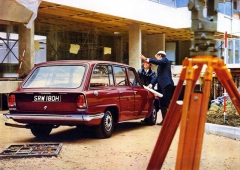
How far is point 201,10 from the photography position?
219cm

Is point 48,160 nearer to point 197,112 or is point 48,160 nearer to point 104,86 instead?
point 104,86

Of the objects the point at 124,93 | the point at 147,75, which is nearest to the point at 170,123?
the point at 124,93

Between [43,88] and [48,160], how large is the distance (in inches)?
82.0

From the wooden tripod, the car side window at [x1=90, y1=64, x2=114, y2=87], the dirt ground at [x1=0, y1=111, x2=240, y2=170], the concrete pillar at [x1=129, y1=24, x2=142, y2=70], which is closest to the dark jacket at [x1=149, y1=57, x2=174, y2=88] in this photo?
the dirt ground at [x1=0, y1=111, x2=240, y2=170]

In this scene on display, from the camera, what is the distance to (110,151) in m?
6.87

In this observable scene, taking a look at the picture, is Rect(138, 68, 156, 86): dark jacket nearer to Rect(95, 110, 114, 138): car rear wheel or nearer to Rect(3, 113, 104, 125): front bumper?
Rect(95, 110, 114, 138): car rear wheel

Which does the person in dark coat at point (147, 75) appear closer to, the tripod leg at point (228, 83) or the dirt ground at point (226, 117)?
the dirt ground at point (226, 117)

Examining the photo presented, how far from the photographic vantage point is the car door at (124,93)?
28.7 feet

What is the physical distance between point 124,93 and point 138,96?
731 mm

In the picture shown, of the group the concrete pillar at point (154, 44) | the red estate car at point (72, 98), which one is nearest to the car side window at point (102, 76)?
the red estate car at point (72, 98)

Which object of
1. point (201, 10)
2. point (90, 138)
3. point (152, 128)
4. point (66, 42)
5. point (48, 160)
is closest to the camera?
point (201, 10)

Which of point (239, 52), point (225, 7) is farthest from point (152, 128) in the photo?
point (225, 7)

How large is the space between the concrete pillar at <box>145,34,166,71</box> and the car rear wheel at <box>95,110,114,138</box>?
2206 cm

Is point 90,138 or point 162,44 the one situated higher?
point 162,44
